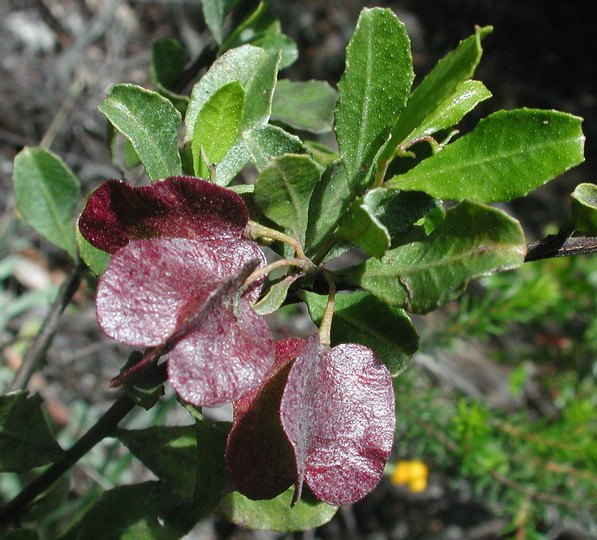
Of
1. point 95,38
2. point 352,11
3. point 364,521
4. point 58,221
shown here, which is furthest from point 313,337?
point 352,11

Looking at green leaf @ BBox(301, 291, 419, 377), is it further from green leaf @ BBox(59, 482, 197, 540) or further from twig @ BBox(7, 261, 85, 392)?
twig @ BBox(7, 261, 85, 392)

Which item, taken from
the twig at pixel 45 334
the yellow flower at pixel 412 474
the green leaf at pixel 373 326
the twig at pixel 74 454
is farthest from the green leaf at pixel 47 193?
the yellow flower at pixel 412 474

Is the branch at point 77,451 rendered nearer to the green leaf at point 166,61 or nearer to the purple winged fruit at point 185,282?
the purple winged fruit at point 185,282

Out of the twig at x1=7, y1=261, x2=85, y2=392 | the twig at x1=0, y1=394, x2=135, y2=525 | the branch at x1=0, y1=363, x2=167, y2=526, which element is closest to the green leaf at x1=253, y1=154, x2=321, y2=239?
the branch at x1=0, y1=363, x2=167, y2=526

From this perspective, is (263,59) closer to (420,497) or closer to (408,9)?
(420,497)

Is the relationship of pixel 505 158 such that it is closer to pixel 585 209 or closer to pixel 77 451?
pixel 585 209
